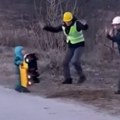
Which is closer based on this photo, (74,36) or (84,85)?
(84,85)

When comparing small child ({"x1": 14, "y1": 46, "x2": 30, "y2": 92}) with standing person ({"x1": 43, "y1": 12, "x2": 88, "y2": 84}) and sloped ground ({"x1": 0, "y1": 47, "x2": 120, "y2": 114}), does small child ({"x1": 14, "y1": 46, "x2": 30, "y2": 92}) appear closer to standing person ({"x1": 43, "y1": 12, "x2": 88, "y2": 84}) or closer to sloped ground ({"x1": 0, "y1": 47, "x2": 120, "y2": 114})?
sloped ground ({"x1": 0, "y1": 47, "x2": 120, "y2": 114})

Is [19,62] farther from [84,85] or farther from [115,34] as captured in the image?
[115,34]

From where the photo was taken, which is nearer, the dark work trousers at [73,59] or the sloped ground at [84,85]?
the sloped ground at [84,85]

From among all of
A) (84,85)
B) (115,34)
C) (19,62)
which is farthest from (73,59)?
(115,34)

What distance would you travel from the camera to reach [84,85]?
1444cm

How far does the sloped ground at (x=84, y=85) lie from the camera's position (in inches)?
498

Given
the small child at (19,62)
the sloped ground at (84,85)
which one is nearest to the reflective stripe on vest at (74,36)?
the sloped ground at (84,85)

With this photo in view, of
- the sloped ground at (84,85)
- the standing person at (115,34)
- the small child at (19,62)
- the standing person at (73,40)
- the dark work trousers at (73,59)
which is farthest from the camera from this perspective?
the dark work trousers at (73,59)

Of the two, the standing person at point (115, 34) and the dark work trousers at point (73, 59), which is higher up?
the standing person at point (115, 34)

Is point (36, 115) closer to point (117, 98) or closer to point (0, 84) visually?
point (117, 98)

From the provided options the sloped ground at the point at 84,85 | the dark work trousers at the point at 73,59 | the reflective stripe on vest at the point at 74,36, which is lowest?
the sloped ground at the point at 84,85

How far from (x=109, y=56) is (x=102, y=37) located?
2.91 feet

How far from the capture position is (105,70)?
16.8 m

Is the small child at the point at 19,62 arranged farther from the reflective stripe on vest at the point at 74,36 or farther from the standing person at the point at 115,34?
the standing person at the point at 115,34
